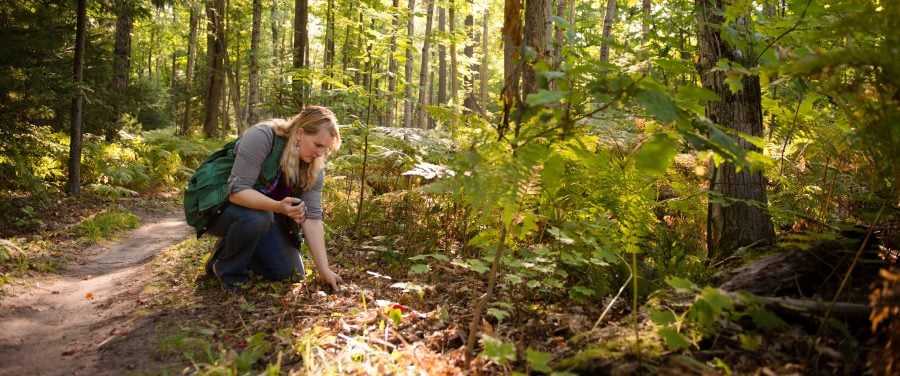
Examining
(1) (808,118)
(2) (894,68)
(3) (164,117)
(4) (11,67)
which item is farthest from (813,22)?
(3) (164,117)

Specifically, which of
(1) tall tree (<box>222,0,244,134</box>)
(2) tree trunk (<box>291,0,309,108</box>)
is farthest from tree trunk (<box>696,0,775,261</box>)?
(1) tall tree (<box>222,0,244,134</box>)

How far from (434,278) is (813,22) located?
9.72 ft

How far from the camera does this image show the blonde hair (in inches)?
151

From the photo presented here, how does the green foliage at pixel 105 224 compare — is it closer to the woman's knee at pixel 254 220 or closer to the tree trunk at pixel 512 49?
the woman's knee at pixel 254 220

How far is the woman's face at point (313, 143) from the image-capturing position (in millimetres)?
3832

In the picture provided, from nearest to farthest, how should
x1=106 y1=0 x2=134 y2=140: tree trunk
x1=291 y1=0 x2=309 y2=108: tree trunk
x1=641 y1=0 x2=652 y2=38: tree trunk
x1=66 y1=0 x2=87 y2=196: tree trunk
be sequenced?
1. x1=641 y1=0 x2=652 y2=38: tree trunk
2. x1=66 y1=0 x2=87 y2=196: tree trunk
3. x1=291 y1=0 x2=309 y2=108: tree trunk
4. x1=106 y1=0 x2=134 y2=140: tree trunk

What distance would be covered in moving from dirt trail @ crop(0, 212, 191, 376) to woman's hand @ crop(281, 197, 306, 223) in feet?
4.11

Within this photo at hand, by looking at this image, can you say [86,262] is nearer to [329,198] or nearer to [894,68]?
[329,198]

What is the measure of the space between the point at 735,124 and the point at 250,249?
379cm

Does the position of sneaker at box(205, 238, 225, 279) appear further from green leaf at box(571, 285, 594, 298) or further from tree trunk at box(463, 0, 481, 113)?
tree trunk at box(463, 0, 481, 113)

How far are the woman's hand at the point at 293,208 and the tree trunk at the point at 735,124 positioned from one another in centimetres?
300

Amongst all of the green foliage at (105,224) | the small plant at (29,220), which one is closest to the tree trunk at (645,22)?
the green foliage at (105,224)

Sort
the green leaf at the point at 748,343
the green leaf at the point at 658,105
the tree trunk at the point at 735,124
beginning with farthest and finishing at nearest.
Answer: the tree trunk at the point at 735,124, the green leaf at the point at 748,343, the green leaf at the point at 658,105

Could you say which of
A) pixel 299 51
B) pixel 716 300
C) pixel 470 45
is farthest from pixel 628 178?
pixel 470 45
